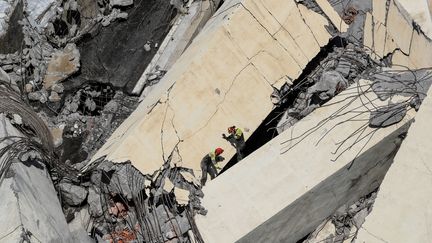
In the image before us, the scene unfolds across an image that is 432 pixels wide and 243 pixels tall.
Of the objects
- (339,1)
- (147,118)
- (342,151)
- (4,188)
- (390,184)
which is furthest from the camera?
(339,1)

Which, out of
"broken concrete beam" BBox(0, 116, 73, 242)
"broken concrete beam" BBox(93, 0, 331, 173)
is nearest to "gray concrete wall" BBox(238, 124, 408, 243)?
"broken concrete beam" BBox(93, 0, 331, 173)

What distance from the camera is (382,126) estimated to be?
338 inches

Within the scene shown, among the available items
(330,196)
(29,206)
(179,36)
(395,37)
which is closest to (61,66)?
(179,36)

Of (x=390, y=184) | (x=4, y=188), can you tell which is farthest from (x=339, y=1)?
(x=4, y=188)

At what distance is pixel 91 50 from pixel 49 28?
2.64ft

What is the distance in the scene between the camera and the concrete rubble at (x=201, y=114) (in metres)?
8.20

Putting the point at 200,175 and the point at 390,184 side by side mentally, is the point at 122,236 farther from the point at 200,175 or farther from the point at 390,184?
the point at 390,184

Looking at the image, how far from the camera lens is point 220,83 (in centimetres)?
952

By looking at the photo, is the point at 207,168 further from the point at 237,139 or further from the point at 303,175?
the point at 303,175

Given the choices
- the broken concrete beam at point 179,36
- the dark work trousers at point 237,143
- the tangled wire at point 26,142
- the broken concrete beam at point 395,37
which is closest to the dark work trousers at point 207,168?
the dark work trousers at point 237,143

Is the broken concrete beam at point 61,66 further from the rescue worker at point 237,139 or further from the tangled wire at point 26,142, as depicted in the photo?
the rescue worker at point 237,139

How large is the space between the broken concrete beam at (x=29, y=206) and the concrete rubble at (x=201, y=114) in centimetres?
2

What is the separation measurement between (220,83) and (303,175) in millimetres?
2057

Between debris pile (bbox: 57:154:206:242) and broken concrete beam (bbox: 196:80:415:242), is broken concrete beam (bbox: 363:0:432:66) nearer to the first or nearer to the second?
broken concrete beam (bbox: 196:80:415:242)
